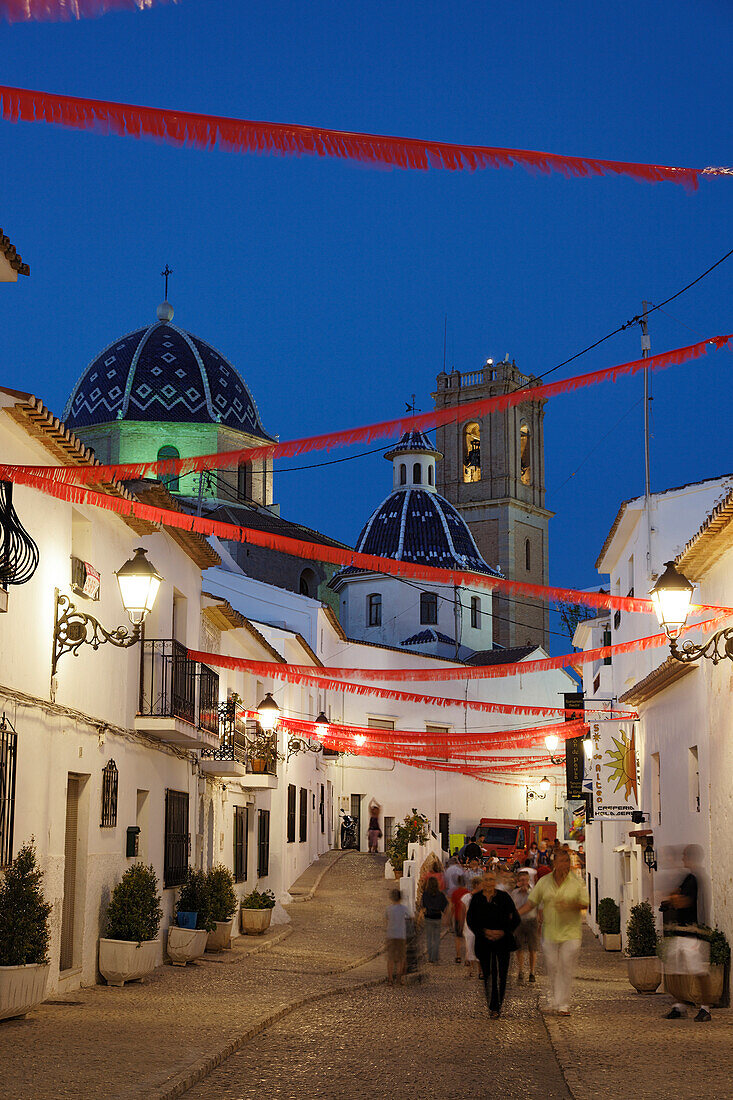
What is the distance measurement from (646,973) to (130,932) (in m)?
5.66

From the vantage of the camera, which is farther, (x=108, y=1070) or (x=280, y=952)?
(x=280, y=952)

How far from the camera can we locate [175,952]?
16.3 meters

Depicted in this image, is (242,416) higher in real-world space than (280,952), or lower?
higher

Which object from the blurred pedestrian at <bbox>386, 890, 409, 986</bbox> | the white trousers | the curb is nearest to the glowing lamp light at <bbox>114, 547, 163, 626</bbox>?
the white trousers

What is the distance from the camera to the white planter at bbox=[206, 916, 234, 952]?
1814 cm

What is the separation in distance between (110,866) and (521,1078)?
7104mm

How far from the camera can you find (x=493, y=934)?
11211 mm

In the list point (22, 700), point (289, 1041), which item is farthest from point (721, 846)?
point (22, 700)

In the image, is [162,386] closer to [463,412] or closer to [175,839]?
[175,839]

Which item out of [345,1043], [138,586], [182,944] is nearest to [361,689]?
[182,944]

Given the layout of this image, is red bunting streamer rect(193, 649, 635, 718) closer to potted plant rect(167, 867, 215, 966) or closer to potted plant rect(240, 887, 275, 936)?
potted plant rect(167, 867, 215, 966)

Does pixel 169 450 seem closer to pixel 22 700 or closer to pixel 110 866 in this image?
pixel 110 866

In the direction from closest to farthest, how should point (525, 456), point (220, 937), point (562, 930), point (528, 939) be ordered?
1. point (562, 930)
2. point (528, 939)
3. point (220, 937)
4. point (525, 456)

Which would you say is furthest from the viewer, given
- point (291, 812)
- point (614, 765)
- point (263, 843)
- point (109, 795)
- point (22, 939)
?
point (291, 812)
